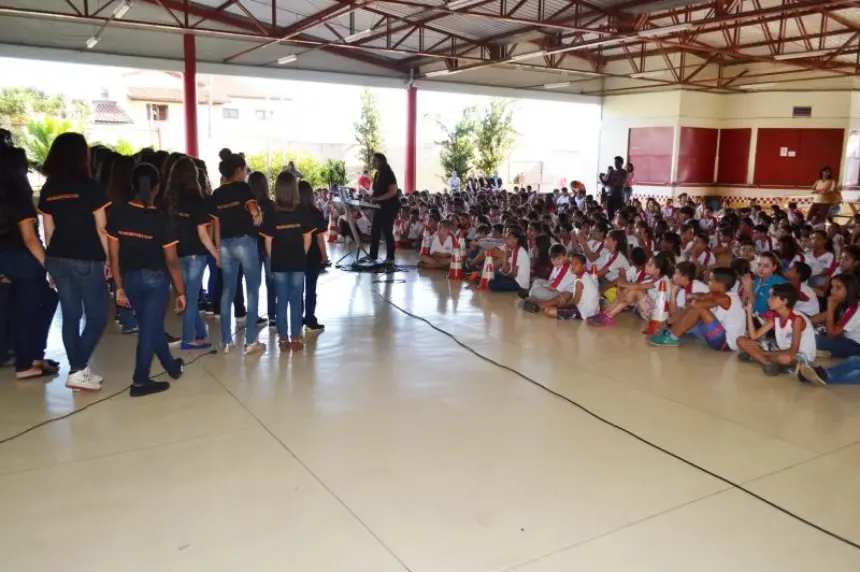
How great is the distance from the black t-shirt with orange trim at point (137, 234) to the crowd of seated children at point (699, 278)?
3.91 metres

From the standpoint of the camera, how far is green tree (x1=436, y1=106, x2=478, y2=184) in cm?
2247

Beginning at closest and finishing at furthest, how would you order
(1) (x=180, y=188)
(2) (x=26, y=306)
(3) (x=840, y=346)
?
(2) (x=26, y=306)
(1) (x=180, y=188)
(3) (x=840, y=346)

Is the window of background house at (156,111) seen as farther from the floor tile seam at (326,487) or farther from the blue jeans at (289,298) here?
the floor tile seam at (326,487)

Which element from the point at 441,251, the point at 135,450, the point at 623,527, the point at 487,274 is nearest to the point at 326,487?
the point at 135,450

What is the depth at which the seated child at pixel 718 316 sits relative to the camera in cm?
546

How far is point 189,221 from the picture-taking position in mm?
5027

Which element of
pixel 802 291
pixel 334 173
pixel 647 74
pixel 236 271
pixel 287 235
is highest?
pixel 647 74

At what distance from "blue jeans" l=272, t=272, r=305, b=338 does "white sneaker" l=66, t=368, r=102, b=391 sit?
144 cm

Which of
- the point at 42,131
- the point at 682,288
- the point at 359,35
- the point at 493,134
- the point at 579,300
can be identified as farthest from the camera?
the point at 493,134

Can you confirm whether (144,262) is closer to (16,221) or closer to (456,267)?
(16,221)

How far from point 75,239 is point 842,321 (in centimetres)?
561

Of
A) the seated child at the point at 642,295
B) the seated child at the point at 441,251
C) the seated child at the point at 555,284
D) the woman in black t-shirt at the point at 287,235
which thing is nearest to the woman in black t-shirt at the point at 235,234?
the woman in black t-shirt at the point at 287,235

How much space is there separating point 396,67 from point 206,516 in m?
16.7

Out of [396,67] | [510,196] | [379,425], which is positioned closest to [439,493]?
[379,425]
